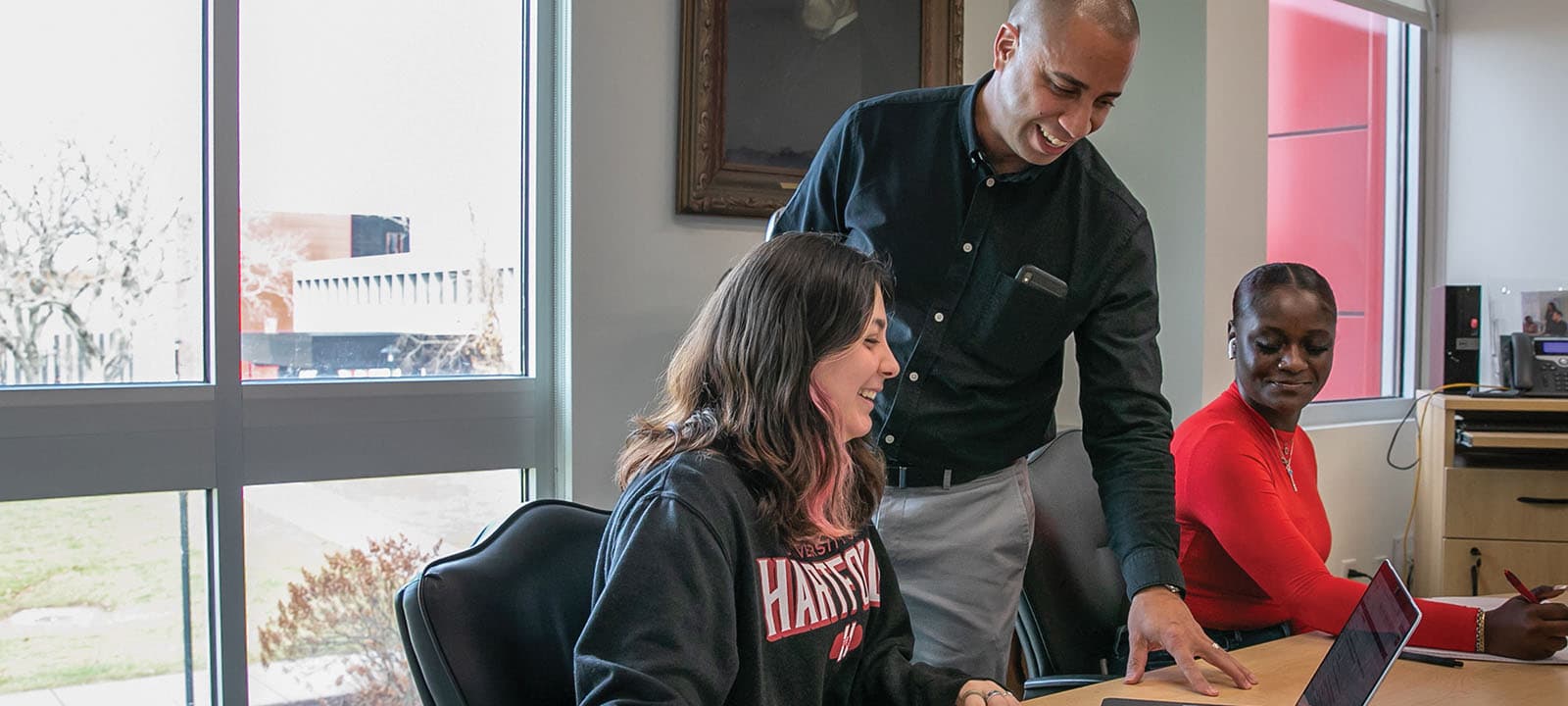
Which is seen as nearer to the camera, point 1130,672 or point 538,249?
point 1130,672

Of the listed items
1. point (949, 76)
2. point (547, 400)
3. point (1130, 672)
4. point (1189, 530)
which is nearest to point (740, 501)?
point (1130, 672)

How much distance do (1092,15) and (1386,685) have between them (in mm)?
886

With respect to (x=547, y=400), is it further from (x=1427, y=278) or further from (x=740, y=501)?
(x=1427, y=278)

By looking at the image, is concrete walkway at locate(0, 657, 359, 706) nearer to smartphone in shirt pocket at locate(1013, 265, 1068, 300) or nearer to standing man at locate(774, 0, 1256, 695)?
standing man at locate(774, 0, 1256, 695)

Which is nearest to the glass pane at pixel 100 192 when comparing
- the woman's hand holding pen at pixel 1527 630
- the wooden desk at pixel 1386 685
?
the wooden desk at pixel 1386 685

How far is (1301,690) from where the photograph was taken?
4.67 ft

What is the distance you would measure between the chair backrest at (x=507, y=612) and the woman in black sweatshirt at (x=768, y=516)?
57 millimetres

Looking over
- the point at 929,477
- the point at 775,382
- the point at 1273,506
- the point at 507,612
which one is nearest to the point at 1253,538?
the point at 1273,506

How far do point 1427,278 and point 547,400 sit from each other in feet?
10.8

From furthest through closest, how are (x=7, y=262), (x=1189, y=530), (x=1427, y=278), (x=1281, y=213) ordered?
(x=1427, y=278) < (x=1281, y=213) < (x=7, y=262) < (x=1189, y=530)

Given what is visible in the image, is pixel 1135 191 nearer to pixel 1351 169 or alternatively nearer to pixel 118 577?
pixel 1351 169

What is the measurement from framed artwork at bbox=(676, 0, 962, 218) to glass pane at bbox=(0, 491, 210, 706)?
3.97ft

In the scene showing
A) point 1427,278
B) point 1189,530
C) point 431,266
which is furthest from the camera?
point 1427,278

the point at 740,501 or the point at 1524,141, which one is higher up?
the point at 1524,141
